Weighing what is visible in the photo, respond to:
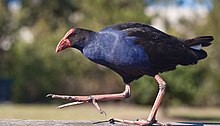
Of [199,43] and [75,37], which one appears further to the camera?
[199,43]

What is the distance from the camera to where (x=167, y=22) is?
157ft

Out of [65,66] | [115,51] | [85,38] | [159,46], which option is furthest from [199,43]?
[65,66]

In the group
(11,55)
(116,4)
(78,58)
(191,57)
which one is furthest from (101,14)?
(191,57)

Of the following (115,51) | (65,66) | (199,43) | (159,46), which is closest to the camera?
(115,51)

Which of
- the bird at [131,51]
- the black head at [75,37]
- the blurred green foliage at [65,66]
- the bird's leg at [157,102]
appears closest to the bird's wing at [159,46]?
the bird at [131,51]

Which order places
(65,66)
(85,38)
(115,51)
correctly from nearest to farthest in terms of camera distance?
(115,51) → (85,38) → (65,66)

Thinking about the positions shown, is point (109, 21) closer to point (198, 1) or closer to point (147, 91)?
point (198, 1)

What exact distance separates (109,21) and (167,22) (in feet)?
32.1

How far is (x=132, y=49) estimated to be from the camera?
6.19m

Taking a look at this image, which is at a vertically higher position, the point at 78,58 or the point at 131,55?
the point at 78,58

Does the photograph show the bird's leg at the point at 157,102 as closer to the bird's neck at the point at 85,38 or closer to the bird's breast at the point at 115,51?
the bird's breast at the point at 115,51

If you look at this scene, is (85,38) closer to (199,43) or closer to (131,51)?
(131,51)

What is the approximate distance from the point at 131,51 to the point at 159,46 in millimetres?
371

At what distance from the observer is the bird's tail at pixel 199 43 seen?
6.70 m
